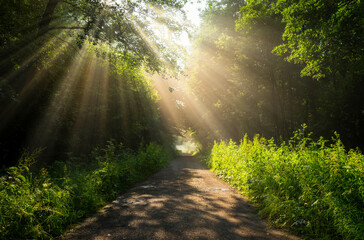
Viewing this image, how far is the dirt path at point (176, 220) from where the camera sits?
3.56m

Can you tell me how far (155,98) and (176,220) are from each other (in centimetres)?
1641

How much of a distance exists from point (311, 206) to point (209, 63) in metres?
17.0

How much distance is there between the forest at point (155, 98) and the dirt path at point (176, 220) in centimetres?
45

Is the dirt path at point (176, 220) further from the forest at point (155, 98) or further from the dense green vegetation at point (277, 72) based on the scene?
the dense green vegetation at point (277, 72)

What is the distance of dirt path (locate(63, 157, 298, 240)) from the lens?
356cm

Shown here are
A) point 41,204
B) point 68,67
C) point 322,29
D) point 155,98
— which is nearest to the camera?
point 41,204

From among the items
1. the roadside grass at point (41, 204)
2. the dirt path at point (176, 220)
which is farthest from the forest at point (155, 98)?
the dirt path at point (176, 220)

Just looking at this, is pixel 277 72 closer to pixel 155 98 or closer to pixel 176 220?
pixel 155 98

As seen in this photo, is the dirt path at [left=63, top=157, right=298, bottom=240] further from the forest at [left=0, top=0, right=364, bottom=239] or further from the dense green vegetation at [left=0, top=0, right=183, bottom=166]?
the dense green vegetation at [left=0, top=0, right=183, bottom=166]

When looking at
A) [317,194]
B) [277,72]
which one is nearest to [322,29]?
[317,194]

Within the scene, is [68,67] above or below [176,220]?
above

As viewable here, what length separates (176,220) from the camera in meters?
4.21

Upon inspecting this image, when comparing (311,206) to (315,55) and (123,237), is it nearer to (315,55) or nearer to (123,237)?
(123,237)

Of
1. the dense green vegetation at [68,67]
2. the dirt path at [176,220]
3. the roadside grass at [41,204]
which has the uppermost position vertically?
the dense green vegetation at [68,67]
